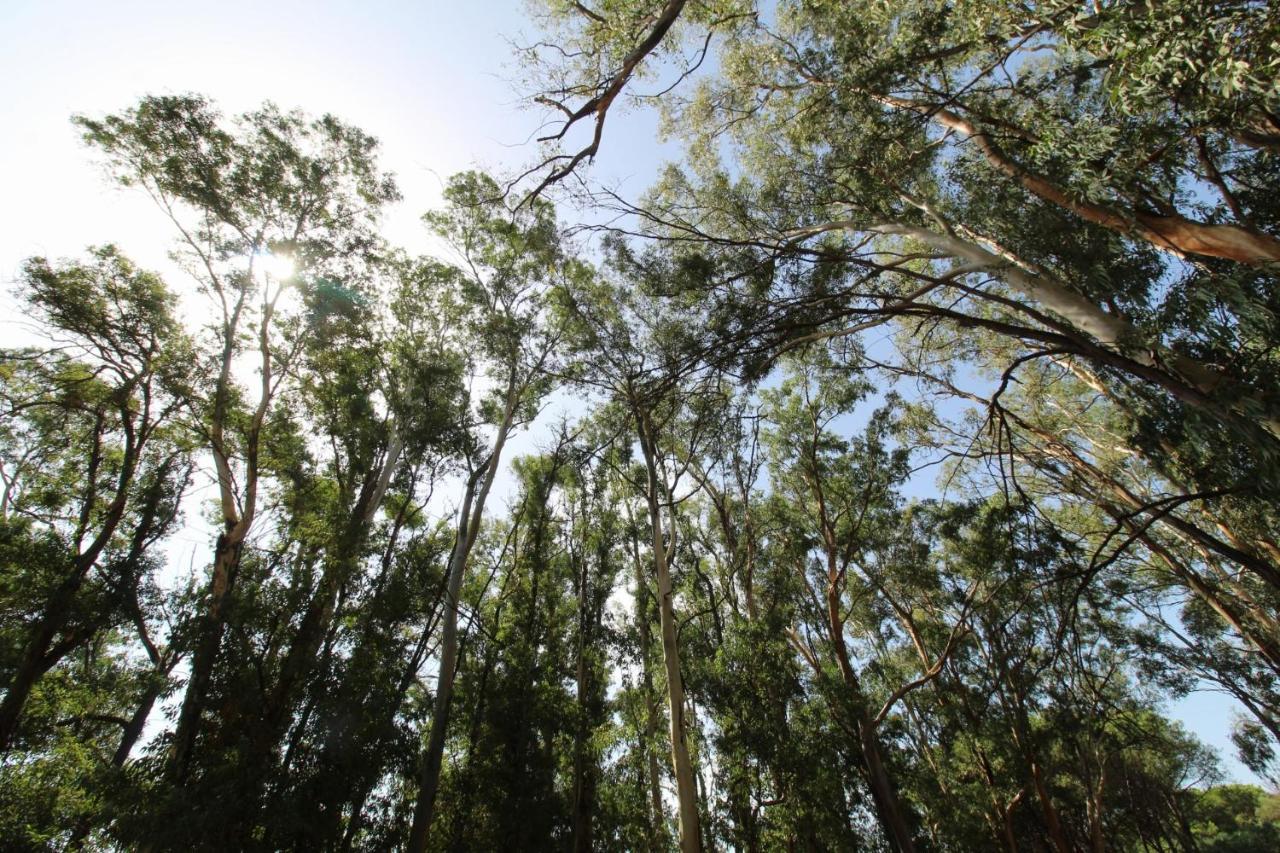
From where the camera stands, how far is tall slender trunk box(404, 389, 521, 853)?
234 inches

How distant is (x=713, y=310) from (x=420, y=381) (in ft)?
19.9

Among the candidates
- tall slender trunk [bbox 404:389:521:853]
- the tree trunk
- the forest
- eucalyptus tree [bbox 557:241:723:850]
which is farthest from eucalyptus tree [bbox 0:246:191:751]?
the tree trunk

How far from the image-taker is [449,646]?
6.97 m

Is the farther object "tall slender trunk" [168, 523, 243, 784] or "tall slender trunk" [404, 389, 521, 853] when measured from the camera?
"tall slender trunk" [404, 389, 521, 853]

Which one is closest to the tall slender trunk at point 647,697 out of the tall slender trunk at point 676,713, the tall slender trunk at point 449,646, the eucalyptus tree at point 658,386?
the eucalyptus tree at point 658,386

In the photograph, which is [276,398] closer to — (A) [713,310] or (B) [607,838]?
(A) [713,310]

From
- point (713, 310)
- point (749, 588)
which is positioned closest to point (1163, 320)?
point (713, 310)

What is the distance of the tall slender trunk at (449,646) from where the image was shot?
19.5ft

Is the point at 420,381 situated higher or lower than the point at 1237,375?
higher

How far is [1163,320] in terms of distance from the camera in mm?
3686

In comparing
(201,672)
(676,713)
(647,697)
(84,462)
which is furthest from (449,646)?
(84,462)

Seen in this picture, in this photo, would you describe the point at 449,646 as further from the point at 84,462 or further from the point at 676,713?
the point at 84,462

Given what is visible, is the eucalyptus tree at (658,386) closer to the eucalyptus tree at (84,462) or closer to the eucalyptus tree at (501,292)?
the eucalyptus tree at (501,292)

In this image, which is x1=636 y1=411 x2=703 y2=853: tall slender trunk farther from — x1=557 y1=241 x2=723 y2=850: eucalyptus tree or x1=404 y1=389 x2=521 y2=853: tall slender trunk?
x1=404 y1=389 x2=521 y2=853: tall slender trunk
